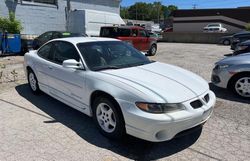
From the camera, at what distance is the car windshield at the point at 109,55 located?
430 centimetres

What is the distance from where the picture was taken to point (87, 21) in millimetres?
17125

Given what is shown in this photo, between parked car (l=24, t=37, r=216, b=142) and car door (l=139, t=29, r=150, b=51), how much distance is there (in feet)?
29.1

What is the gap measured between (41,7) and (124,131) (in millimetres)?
17515

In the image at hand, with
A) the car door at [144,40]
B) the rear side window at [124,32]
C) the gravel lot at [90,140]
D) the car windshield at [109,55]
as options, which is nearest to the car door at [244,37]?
the car door at [144,40]

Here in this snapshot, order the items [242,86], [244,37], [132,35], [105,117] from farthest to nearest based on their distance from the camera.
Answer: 1. [244,37]
2. [132,35]
3. [242,86]
4. [105,117]

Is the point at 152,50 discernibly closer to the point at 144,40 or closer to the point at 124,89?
the point at 144,40

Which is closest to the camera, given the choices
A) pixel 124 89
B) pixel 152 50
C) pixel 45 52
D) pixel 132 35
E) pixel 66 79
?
pixel 124 89

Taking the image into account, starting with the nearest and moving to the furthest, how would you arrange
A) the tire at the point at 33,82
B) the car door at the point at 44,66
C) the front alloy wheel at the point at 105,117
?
the front alloy wheel at the point at 105,117, the car door at the point at 44,66, the tire at the point at 33,82

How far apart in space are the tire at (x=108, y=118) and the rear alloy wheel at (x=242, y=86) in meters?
3.37

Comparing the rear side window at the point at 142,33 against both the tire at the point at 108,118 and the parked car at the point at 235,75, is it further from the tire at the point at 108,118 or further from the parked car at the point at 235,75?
the tire at the point at 108,118

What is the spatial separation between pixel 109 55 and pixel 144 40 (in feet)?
31.7

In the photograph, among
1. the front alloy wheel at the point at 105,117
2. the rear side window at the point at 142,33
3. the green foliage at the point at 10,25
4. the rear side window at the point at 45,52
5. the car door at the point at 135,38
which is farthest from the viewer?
the green foliage at the point at 10,25

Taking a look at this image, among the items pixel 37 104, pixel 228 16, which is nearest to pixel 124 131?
pixel 37 104

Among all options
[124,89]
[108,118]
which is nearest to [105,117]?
[108,118]
